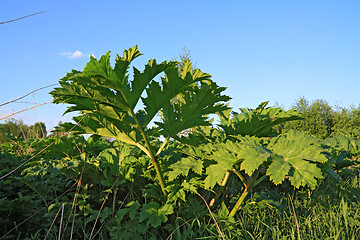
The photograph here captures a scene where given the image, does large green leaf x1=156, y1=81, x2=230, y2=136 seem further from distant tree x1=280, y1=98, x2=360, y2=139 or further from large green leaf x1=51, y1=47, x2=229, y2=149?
distant tree x1=280, y1=98, x2=360, y2=139

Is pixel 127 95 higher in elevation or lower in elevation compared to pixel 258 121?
higher

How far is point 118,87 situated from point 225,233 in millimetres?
1458

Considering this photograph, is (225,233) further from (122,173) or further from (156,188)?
(122,173)

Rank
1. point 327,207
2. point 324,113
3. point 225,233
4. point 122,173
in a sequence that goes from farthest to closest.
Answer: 1. point 324,113
2. point 327,207
3. point 122,173
4. point 225,233

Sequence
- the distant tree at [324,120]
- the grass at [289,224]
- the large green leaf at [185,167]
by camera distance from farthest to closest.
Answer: the distant tree at [324,120] < the grass at [289,224] < the large green leaf at [185,167]

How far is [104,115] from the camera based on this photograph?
6.84ft

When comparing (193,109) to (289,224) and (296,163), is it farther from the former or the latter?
(289,224)

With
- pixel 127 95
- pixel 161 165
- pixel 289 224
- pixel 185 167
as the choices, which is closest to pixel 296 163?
pixel 185 167

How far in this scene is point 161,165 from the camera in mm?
2482

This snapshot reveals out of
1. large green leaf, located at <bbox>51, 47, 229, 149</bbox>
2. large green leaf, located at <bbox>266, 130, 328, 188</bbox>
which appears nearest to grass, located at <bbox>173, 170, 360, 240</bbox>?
large green leaf, located at <bbox>266, 130, 328, 188</bbox>

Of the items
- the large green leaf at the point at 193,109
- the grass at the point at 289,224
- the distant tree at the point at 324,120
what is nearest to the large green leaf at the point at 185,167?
the large green leaf at the point at 193,109

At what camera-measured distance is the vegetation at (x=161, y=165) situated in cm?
196

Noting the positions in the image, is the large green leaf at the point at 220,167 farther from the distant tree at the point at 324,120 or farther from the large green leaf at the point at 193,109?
the distant tree at the point at 324,120

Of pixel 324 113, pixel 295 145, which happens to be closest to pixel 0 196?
pixel 295 145
